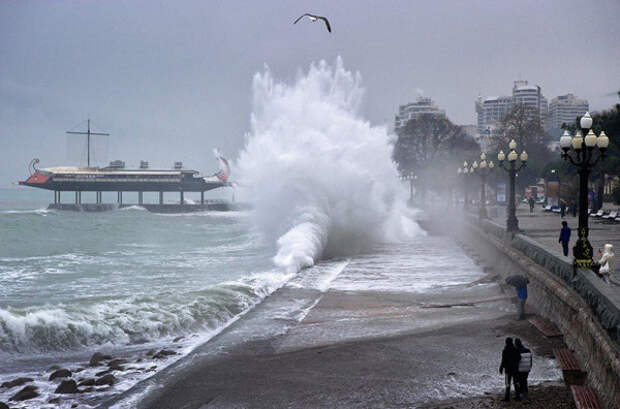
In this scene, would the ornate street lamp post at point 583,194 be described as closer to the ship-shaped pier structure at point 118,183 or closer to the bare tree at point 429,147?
the bare tree at point 429,147

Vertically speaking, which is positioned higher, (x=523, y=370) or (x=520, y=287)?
(x=520, y=287)

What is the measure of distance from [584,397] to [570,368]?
1.21 metres

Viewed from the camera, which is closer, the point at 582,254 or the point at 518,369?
the point at 518,369

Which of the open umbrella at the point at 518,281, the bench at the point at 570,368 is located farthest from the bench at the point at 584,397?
the open umbrella at the point at 518,281

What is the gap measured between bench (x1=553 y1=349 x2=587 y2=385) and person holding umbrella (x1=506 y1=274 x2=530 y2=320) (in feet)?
8.86

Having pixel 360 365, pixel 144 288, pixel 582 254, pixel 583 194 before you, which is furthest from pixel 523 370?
pixel 144 288

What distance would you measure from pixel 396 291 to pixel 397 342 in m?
5.66

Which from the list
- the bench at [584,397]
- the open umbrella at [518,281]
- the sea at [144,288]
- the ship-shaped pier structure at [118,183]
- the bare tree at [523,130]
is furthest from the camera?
the ship-shaped pier structure at [118,183]

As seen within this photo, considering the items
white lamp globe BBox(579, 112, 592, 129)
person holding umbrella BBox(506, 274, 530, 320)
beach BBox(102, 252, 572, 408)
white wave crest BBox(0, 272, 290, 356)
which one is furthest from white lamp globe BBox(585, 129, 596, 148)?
white wave crest BBox(0, 272, 290, 356)

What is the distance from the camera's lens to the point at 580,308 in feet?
30.8

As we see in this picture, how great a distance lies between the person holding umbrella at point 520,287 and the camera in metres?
12.1

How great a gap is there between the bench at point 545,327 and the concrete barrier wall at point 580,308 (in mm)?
98

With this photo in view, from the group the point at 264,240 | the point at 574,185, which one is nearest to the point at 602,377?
the point at 264,240

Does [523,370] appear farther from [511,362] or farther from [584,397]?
[584,397]
